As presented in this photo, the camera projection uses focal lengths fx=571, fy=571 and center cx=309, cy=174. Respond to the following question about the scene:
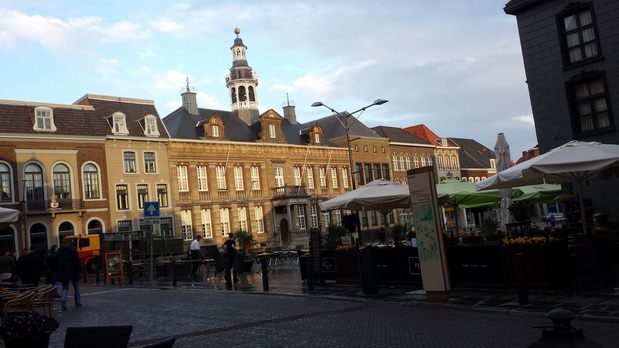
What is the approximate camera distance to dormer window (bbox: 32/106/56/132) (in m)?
38.4

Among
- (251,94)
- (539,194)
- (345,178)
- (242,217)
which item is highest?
(251,94)

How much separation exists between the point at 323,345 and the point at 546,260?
5.81 metres

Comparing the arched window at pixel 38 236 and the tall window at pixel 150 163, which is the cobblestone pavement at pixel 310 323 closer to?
the arched window at pixel 38 236

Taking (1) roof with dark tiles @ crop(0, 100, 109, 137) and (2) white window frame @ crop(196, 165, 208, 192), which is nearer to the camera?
(1) roof with dark tiles @ crop(0, 100, 109, 137)

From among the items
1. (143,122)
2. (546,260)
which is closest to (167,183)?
(143,122)

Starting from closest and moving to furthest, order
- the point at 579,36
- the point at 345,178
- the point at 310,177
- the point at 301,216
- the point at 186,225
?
the point at 579,36
the point at 186,225
the point at 301,216
the point at 310,177
the point at 345,178

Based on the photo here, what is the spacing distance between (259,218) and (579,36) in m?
33.6

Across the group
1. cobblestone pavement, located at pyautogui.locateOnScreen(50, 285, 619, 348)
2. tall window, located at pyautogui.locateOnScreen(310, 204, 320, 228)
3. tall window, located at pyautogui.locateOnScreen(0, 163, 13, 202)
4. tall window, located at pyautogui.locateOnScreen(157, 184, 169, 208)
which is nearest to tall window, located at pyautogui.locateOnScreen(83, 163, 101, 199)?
tall window, located at pyautogui.locateOnScreen(157, 184, 169, 208)

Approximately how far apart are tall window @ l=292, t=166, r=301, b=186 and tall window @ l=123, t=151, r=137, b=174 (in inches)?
624

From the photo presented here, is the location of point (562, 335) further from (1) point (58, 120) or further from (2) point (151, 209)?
A: (1) point (58, 120)

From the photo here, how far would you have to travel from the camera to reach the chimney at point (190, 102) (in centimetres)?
5009

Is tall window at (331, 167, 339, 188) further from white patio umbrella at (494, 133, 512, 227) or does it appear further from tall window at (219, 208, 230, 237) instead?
white patio umbrella at (494, 133, 512, 227)

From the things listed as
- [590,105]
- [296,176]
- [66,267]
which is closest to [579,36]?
[590,105]

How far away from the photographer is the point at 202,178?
46500 mm
